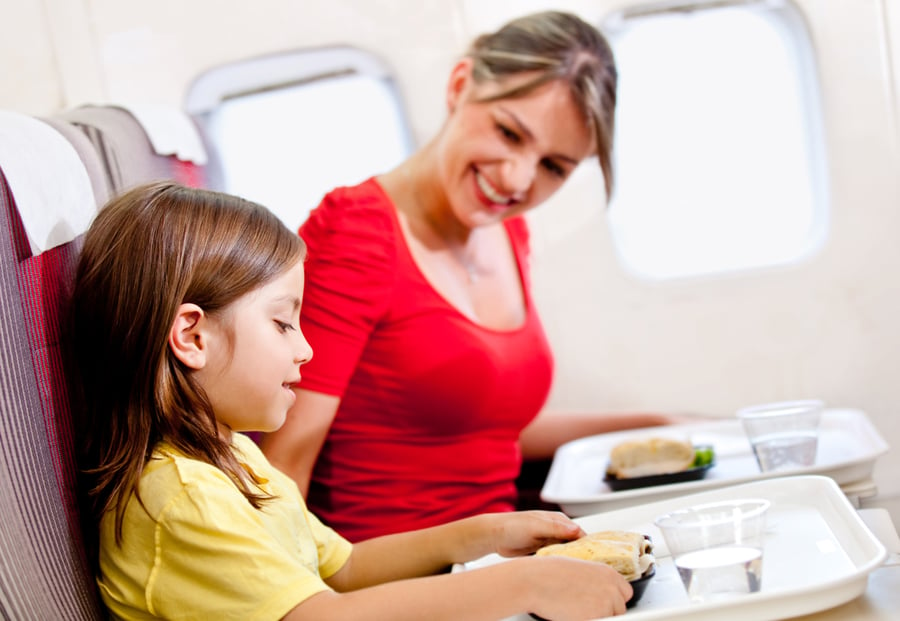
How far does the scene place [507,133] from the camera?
1.70 metres

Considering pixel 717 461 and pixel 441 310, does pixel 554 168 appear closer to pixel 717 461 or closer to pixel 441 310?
pixel 441 310

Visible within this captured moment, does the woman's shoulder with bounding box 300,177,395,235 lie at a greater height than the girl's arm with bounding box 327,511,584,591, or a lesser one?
greater

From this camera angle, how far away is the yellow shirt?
0.92 metres

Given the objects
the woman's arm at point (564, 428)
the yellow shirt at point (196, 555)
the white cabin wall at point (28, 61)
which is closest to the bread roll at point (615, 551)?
the yellow shirt at point (196, 555)

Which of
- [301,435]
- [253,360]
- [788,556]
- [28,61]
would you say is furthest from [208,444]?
[28,61]

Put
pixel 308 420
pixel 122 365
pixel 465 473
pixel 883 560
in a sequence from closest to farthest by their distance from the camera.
→ 1. pixel 883 560
2. pixel 122 365
3. pixel 308 420
4. pixel 465 473

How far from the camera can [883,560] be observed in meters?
0.89

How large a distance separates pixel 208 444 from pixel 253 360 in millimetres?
96

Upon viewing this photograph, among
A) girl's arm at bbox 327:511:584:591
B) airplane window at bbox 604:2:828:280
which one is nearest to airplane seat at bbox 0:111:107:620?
girl's arm at bbox 327:511:584:591

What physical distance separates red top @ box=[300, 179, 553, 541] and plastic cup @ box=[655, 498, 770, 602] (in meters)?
0.71

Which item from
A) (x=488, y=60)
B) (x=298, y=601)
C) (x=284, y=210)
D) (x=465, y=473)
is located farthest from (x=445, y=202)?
(x=298, y=601)

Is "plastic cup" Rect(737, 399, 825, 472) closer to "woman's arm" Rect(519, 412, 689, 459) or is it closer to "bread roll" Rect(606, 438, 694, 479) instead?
"bread roll" Rect(606, 438, 694, 479)

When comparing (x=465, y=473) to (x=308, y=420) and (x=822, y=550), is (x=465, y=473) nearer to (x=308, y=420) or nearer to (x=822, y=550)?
(x=308, y=420)

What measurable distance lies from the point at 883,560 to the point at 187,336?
673mm
